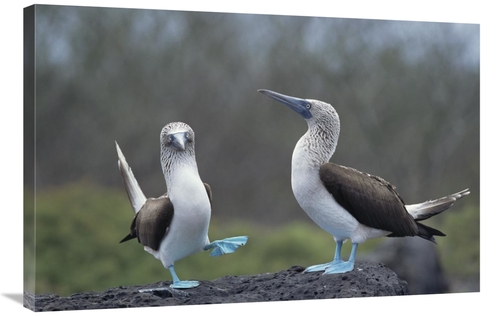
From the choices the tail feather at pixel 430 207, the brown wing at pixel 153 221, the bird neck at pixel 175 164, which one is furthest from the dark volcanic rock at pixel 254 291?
the bird neck at pixel 175 164

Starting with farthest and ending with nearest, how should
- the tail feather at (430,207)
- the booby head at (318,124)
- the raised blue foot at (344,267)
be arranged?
the tail feather at (430,207) → the raised blue foot at (344,267) → the booby head at (318,124)

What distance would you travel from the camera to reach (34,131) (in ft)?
23.4

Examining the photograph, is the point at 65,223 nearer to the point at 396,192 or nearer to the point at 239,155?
the point at 239,155

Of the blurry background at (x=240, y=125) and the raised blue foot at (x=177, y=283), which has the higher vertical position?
the blurry background at (x=240, y=125)

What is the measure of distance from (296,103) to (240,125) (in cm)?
68

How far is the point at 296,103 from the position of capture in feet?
25.3

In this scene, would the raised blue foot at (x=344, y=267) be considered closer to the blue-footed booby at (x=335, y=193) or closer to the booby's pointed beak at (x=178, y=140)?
the blue-footed booby at (x=335, y=193)

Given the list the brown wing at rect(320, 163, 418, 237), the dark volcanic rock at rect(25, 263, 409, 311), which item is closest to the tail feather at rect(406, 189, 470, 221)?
the brown wing at rect(320, 163, 418, 237)

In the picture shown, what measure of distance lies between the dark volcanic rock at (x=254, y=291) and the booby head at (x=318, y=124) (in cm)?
102

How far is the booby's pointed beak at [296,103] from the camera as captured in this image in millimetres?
7699

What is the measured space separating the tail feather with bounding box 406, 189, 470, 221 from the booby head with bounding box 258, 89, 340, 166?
0.93 metres

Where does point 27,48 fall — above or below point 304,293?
above

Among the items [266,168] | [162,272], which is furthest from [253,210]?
[162,272]

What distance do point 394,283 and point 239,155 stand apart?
1736mm
